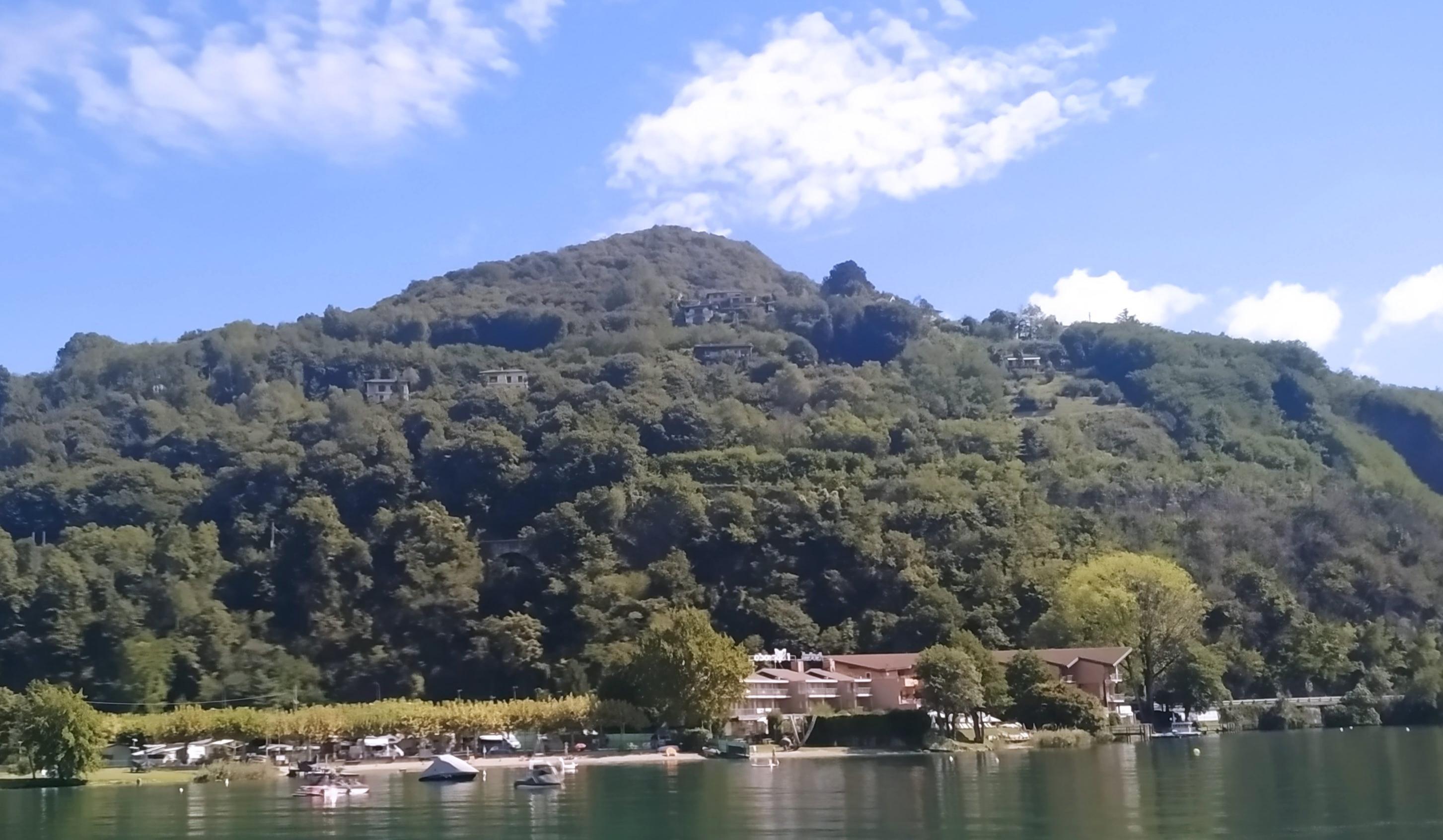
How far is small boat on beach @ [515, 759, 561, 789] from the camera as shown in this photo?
5503 cm

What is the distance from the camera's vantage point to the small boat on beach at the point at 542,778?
181 ft

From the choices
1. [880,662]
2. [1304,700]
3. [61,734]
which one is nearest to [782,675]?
[880,662]

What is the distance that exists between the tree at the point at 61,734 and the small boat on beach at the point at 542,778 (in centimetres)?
2081

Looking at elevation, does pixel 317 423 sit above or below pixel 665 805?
above

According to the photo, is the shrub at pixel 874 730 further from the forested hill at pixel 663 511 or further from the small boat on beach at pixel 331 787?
the small boat on beach at pixel 331 787

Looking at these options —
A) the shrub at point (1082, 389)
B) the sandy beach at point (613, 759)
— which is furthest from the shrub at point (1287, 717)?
the shrub at point (1082, 389)

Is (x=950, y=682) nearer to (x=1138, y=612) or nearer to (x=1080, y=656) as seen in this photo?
(x=1080, y=656)

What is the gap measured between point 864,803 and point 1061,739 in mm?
34252

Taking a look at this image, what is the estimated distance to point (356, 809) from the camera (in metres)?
47.5

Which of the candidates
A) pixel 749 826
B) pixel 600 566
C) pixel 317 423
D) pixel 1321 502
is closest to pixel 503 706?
pixel 600 566

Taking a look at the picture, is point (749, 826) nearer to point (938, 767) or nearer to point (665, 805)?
point (665, 805)

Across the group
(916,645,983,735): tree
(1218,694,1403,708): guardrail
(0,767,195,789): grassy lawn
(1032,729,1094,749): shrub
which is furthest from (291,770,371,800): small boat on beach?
(1218,694,1403,708): guardrail

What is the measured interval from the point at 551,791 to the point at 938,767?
1715cm

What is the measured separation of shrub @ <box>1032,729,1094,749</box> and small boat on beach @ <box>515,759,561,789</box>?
94.0ft
